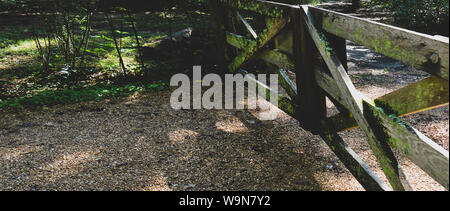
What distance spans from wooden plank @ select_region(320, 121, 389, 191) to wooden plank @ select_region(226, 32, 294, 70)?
0.98m

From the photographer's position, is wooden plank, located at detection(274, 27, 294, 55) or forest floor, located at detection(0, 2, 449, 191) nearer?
forest floor, located at detection(0, 2, 449, 191)

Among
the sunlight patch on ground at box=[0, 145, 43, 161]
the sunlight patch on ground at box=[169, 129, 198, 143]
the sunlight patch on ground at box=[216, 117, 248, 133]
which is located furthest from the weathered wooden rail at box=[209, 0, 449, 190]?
the sunlight patch on ground at box=[0, 145, 43, 161]

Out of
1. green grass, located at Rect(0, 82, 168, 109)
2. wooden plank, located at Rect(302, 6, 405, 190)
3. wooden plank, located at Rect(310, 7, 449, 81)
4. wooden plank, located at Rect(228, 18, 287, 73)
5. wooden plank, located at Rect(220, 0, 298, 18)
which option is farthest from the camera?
green grass, located at Rect(0, 82, 168, 109)

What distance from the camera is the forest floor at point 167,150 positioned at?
3949 mm

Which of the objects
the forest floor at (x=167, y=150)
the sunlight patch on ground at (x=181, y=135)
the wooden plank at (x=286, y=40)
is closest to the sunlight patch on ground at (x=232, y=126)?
the forest floor at (x=167, y=150)

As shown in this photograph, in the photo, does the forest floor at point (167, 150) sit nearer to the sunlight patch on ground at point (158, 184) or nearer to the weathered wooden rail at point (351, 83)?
the sunlight patch on ground at point (158, 184)

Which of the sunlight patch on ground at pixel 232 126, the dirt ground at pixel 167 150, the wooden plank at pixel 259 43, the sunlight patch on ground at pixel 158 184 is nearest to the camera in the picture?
the sunlight patch on ground at pixel 158 184

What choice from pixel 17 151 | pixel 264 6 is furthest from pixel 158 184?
pixel 264 6

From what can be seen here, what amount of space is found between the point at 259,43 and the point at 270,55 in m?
0.23

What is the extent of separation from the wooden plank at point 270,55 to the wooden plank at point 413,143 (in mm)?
1746

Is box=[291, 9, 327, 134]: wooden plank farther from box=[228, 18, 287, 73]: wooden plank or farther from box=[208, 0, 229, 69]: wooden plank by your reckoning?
box=[208, 0, 229, 69]: wooden plank

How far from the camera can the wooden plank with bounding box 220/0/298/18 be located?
4070 mm

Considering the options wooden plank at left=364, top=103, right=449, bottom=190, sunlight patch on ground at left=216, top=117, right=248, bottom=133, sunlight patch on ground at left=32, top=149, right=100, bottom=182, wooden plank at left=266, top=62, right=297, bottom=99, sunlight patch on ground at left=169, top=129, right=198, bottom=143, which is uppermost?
wooden plank at left=364, top=103, right=449, bottom=190
